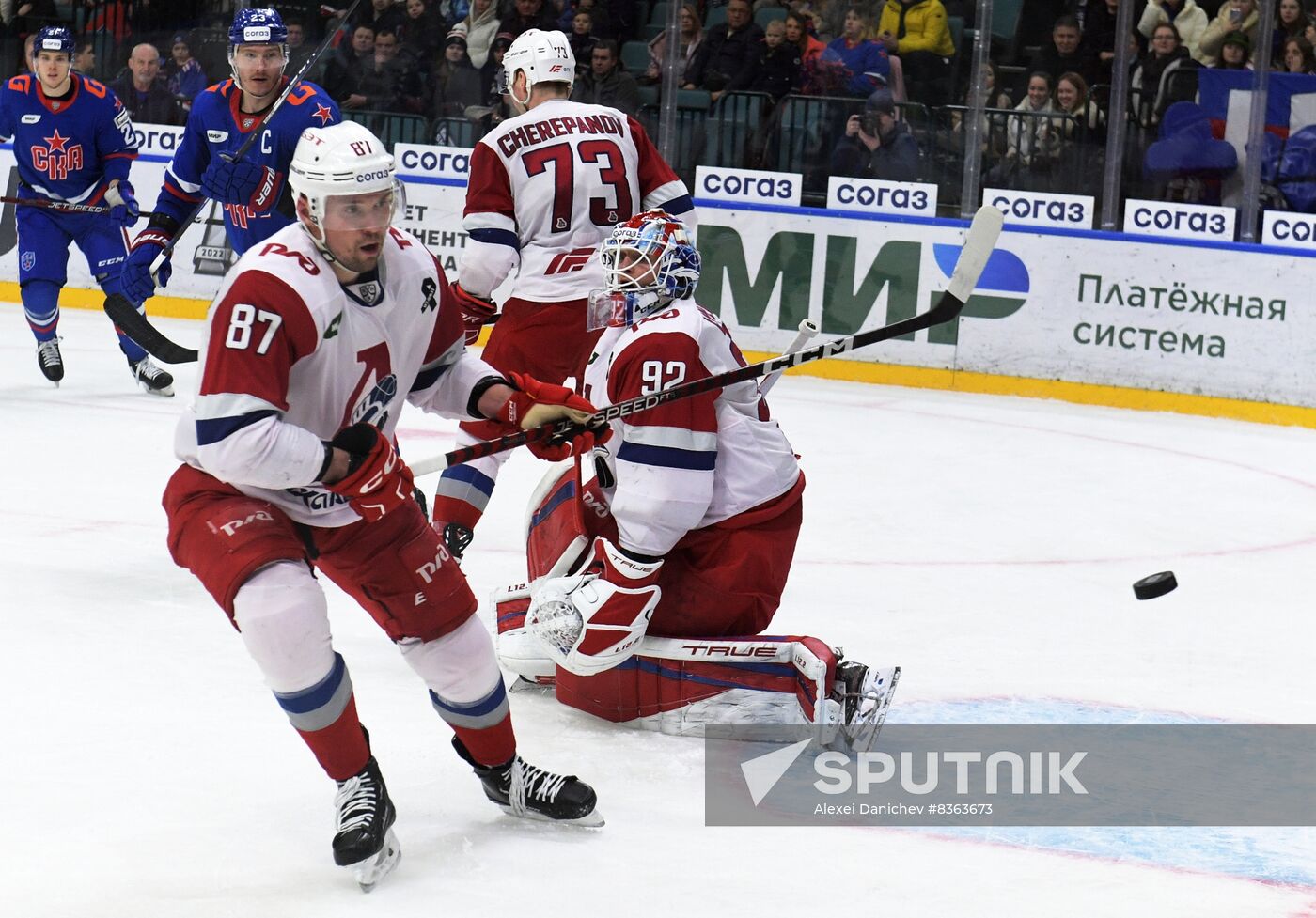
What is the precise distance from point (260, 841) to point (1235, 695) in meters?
2.05

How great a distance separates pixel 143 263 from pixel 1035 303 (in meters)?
4.04

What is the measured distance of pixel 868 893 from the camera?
2.49 meters

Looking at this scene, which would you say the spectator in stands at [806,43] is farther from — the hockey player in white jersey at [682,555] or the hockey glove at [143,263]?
the hockey player in white jersey at [682,555]

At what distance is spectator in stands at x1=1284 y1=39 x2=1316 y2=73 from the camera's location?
7.55 meters

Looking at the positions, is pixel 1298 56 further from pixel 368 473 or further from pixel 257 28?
pixel 368 473

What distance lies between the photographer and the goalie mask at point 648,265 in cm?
316

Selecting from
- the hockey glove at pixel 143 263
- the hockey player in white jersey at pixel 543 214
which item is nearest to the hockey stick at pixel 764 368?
the hockey player in white jersey at pixel 543 214

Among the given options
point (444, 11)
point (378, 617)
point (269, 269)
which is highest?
point (444, 11)

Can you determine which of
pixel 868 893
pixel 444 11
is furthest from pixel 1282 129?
pixel 868 893

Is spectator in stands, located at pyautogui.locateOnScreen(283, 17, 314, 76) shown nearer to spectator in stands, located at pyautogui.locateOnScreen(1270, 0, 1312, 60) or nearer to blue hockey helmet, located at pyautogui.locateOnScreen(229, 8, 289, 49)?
blue hockey helmet, located at pyautogui.locateOnScreen(229, 8, 289, 49)

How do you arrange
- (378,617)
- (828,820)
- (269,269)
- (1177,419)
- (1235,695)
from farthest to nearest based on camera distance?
(1177,419) < (1235,695) < (828,820) < (378,617) < (269,269)

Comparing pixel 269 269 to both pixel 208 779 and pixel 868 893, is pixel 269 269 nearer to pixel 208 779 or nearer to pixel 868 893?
pixel 208 779

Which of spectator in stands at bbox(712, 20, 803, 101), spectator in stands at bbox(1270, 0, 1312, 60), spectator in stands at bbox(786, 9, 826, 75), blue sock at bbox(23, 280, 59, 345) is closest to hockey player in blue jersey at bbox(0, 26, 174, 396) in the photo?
blue sock at bbox(23, 280, 59, 345)

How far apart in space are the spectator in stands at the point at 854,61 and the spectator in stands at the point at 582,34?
1174 millimetres
